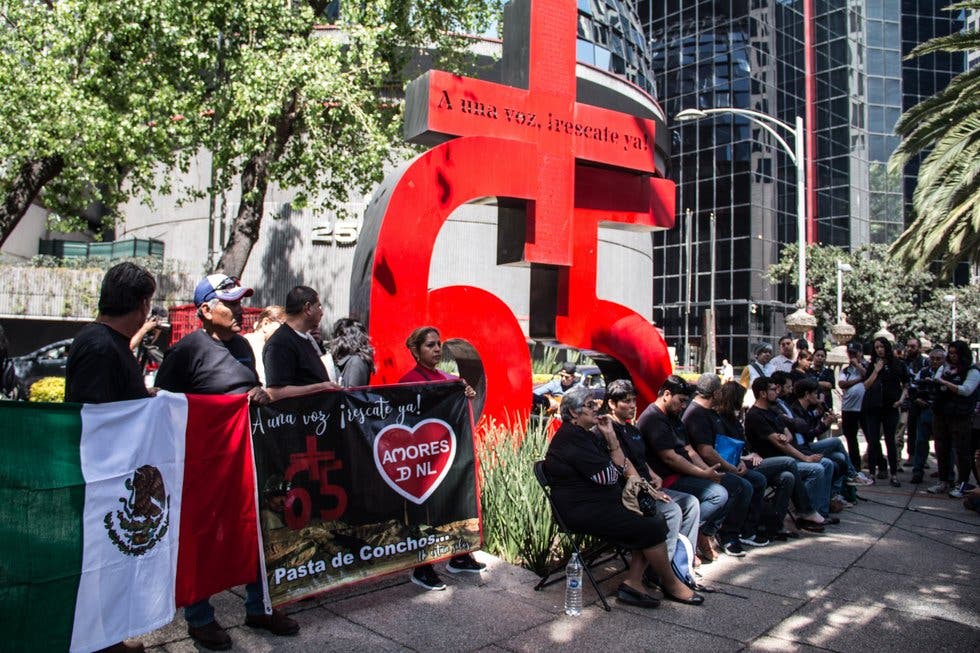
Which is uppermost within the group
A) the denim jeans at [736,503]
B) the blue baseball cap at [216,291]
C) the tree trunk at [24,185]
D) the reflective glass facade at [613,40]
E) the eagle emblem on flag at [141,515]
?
the reflective glass facade at [613,40]

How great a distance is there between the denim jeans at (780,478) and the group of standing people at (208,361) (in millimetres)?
2980

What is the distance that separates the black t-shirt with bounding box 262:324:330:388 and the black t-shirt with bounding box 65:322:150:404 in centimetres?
102

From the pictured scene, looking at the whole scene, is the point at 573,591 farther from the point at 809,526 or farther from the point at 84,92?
the point at 84,92

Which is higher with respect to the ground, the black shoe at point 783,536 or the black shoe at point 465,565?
the black shoe at point 465,565

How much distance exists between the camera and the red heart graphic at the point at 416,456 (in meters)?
4.88

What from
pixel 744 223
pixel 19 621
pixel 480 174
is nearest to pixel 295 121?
pixel 480 174

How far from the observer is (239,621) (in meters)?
4.50

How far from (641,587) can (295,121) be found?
12.3 metres

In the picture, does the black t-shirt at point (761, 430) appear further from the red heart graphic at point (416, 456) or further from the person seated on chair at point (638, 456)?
the red heart graphic at point (416, 456)

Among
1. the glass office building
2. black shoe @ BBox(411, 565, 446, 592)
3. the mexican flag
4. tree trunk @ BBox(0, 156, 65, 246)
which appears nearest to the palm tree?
black shoe @ BBox(411, 565, 446, 592)

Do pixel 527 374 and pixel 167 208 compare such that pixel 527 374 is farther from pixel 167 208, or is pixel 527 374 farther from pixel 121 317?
pixel 167 208

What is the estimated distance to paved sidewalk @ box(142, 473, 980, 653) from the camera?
4340 mm

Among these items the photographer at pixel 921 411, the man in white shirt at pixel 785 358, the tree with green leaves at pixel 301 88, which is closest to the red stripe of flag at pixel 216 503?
the man in white shirt at pixel 785 358

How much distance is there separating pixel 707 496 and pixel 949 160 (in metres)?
9.36
